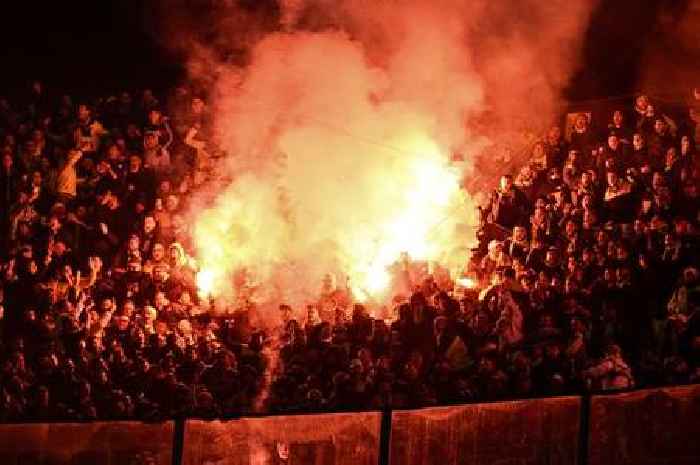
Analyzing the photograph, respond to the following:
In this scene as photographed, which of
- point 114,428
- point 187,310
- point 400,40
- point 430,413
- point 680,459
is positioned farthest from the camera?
point 400,40

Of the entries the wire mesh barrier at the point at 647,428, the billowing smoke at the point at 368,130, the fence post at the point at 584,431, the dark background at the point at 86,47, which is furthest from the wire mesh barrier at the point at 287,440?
the dark background at the point at 86,47

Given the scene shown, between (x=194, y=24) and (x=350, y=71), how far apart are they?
2070 millimetres

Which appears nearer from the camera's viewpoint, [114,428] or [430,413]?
[430,413]

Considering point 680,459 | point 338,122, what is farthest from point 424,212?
point 680,459

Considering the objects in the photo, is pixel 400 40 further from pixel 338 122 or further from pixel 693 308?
pixel 693 308

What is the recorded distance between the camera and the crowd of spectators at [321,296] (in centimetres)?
797

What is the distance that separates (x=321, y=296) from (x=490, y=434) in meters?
3.20

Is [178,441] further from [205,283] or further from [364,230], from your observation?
[364,230]

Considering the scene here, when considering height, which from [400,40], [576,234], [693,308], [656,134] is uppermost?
[400,40]

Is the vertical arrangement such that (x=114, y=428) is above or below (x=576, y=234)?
below

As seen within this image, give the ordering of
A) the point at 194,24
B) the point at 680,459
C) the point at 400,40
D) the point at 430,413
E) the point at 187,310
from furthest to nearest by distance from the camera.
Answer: the point at 194,24
the point at 400,40
the point at 187,310
the point at 430,413
the point at 680,459

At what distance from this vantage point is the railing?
6.91 meters

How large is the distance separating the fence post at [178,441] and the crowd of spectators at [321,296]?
0.23m

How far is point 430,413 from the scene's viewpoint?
7.42 metres
